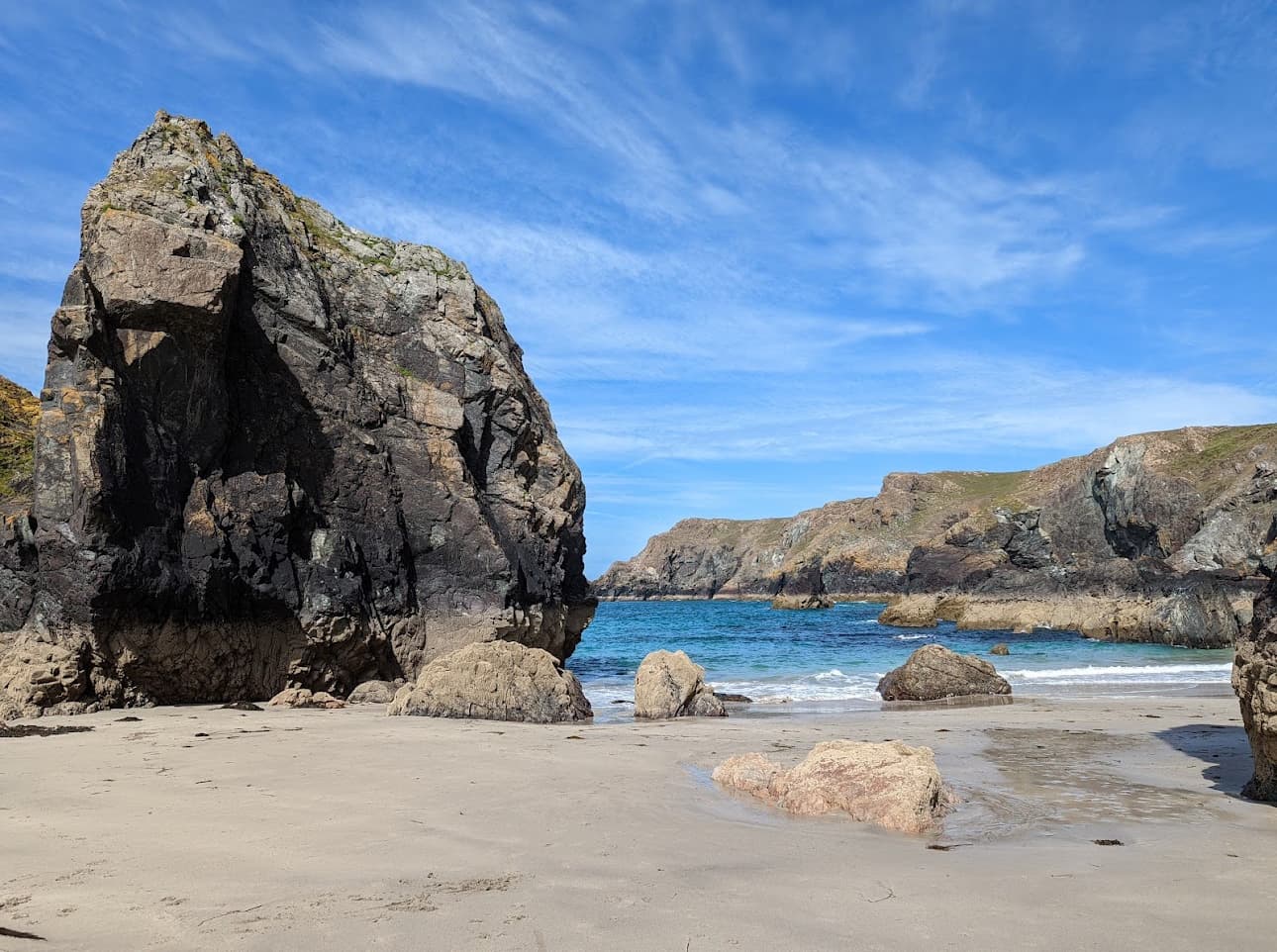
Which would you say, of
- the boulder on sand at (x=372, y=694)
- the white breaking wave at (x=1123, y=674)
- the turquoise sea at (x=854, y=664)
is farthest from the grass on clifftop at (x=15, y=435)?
the white breaking wave at (x=1123, y=674)

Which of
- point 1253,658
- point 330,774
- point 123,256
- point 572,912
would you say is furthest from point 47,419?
point 1253,658

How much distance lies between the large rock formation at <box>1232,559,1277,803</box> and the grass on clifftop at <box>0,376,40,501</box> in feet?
48.3

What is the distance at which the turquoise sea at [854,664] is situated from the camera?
20266 millimetres

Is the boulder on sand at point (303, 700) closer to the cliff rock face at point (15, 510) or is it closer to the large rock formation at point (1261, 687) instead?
the cliff rock face at point (15, 510)

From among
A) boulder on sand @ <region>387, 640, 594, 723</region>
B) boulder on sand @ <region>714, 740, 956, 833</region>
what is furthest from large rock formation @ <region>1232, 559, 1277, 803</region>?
boulder on sand @ <region>387, 640, 594, 723</region>

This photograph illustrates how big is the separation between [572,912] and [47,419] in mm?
10751

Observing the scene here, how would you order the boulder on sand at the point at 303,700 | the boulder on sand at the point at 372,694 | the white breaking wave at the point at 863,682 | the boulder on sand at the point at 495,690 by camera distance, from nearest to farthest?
the boulder on sand at the point at 495,690 → the boulder on sand at the point at 303,700 → the boulder on sand at the point at 372,694 → the white breaking wave at the point at 863,682

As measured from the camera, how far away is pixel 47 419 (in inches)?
460

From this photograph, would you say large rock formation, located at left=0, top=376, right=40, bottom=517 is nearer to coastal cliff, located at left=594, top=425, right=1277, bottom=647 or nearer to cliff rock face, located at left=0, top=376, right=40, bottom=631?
cliff rock face, located at left=0, top=376, right=40, bottom=631

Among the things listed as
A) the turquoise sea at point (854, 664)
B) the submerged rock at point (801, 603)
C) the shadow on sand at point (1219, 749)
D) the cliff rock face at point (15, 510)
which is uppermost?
the cliff rock face at point (15, 510)

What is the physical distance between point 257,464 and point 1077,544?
279 feet

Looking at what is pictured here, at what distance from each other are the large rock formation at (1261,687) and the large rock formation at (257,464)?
11.6m

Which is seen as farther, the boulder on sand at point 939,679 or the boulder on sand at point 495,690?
the boulder on sand at point 939,679

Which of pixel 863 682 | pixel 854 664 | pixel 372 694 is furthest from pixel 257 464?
pixel 854 664
